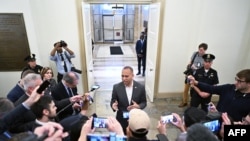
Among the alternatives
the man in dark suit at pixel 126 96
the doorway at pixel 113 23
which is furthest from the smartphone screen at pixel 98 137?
the doorway at pixel 113 23

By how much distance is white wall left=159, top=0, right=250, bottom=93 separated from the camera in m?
3.86

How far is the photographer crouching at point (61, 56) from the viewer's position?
3.69 meters

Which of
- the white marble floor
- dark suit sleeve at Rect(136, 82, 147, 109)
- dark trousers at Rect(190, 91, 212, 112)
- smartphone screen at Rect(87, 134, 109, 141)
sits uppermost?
smartphone screen at Rect(87, 134, 109, 141)

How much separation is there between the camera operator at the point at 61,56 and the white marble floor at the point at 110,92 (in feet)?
3.94

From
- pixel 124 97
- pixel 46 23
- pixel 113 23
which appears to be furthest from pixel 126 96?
pixel 113 23

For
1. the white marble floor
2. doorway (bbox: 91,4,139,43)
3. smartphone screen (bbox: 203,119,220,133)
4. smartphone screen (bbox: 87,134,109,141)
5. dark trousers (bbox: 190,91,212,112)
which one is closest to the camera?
smartphone screen (bbox: 87,134,109,141)

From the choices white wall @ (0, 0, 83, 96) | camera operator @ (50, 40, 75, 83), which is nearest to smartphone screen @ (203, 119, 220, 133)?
camera operator @ (50, 40, 75, 83)

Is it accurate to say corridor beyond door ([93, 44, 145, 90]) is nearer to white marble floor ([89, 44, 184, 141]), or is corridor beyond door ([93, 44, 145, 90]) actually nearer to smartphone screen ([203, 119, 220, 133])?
white marble floor ([89, 44, 184, 141])

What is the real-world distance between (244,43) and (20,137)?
483cm

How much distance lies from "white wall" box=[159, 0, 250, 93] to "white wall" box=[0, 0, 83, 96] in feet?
7.11

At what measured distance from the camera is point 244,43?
412 cm

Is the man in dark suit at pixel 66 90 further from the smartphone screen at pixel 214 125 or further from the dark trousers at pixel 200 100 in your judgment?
the dark trousers at pixel 200 100

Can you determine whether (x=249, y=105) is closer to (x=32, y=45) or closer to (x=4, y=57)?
(x=32, y=45)

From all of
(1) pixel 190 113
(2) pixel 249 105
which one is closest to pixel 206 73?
(2) pixel 249 105
